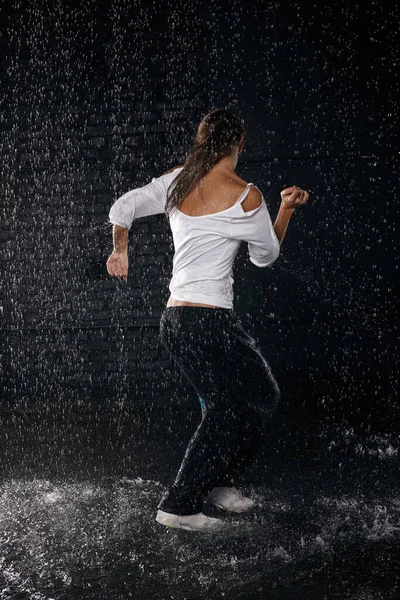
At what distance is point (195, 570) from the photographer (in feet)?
8.09

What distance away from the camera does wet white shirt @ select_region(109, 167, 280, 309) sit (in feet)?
9.03

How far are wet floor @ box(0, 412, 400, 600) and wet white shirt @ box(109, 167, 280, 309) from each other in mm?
950

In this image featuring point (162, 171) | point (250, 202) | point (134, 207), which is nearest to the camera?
point (250, 202)

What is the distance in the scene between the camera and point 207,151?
285 cm

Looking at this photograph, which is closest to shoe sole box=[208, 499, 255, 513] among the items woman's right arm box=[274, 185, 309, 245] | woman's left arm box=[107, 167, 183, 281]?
woman's left arm box=[107, 167, 183, 281]

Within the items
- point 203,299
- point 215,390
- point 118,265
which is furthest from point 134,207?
point 215,390

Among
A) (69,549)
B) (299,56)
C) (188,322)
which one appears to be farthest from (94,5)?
(69,549)

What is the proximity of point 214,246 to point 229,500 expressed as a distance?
1.14 metres

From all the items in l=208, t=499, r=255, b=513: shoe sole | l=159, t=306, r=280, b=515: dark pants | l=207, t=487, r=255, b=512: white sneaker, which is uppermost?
l=159, t=306, r=280, b=515: dark pants

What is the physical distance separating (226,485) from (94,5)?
190 inches

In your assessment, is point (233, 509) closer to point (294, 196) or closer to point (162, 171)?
point (294, 196)

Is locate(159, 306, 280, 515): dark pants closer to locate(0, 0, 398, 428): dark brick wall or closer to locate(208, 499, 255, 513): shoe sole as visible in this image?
locate(208, 499, 255, 513): shoe sole

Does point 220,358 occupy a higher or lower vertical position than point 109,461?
higher

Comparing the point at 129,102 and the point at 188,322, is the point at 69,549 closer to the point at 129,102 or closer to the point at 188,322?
the point at 188,322
